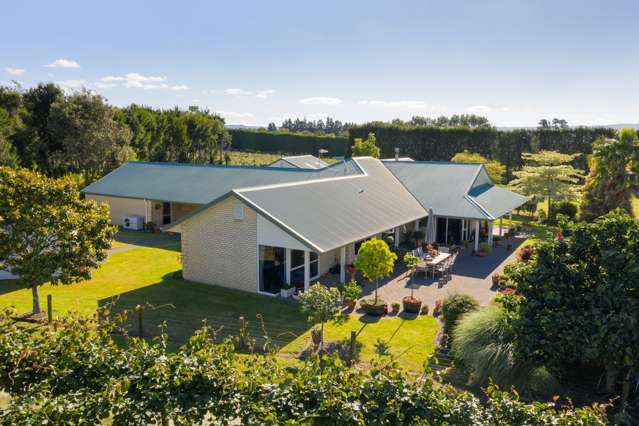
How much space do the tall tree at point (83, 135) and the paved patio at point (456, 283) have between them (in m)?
34.3

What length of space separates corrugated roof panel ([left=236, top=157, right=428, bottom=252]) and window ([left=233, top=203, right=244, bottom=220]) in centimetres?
47

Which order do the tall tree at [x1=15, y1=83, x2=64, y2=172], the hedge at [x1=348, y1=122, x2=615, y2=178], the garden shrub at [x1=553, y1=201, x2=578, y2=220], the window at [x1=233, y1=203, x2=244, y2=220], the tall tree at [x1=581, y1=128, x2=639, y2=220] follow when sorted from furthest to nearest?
the hedge at [x1=348, y1=122, x2=615, y2=178] < the tall tree at [x1=15, y1=83, x2=64, y2=172] < the garden shrub at [x1=553, y1=201, x2=578, y2=220] < the tall tree at [x1=581, y1=128, x2=639, y2=220] < the window at [x1=233, y1=203, x2=244, y2=220]

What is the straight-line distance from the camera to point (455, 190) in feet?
115

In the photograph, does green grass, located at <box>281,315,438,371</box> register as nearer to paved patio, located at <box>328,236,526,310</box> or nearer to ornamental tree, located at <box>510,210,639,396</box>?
paved patio, located at <box>328,236,526,310</box>

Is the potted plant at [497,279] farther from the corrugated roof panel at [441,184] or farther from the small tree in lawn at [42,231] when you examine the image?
the small tree in lawn at [42,231]

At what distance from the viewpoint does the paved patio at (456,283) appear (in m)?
23.6

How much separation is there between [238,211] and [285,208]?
2.32 metres

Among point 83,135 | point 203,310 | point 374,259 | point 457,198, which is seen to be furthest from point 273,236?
point 83,135

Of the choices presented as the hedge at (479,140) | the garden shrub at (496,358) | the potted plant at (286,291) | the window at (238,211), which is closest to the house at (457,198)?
the potted plant at (286,291)

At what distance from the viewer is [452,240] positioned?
34.6 m

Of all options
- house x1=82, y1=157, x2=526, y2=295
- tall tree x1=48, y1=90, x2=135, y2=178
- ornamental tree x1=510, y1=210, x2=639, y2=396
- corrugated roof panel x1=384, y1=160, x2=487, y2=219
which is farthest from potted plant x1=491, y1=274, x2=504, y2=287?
tall tree x1=48, y1=90, x2=135, y2=178

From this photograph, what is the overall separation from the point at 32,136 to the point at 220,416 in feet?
166

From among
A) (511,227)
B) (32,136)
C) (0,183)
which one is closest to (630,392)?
(0,183)

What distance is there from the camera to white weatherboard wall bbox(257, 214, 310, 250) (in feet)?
70.8
